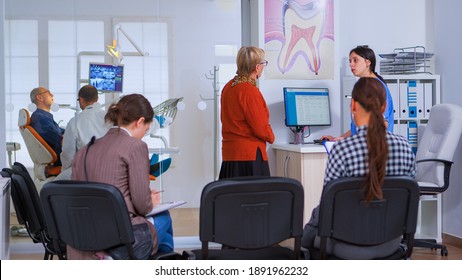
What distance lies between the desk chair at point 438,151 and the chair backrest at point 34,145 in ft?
10.1

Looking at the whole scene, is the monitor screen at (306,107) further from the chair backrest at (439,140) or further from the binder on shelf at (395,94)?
the chair backrest at (439,140)

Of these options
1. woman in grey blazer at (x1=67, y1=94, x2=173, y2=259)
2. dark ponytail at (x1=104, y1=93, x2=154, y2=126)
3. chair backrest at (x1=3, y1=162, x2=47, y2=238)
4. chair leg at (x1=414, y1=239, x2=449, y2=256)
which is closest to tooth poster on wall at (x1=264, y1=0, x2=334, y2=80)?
chair leg at (x1=414, y1=239, x2=449, y2=256)

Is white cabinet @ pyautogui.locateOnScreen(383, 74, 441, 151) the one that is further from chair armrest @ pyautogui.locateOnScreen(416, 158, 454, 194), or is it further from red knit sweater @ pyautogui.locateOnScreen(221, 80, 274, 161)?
red knit sweater @ pyautogui.locateOnScreen(221, 80, 274, 161)

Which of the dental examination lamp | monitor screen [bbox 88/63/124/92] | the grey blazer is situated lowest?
the grey blazer

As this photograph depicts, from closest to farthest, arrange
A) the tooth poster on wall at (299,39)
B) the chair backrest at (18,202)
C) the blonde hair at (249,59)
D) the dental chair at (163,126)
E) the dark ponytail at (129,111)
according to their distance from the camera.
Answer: the dark ponytail at (129,111)
the chair backrest at (18,202)
the blonde hair at (249,59)
the tooth poster on wall at (299,39)
the dental chair at (163,126)

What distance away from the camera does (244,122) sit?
4621mm

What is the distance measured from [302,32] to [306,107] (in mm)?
658

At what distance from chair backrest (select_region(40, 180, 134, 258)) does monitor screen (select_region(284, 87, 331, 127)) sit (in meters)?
2.91

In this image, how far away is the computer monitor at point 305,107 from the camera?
552 centimetres

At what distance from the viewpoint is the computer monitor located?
552 centimetres

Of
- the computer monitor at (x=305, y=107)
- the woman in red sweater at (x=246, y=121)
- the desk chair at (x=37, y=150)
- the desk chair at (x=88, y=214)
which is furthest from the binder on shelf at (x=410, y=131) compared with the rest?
the desk chair at (x=88, y=214)

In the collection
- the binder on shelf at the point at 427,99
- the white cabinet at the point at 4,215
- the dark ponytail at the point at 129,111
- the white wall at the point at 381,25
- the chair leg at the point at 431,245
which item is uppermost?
the white wall at the point at 381,25
